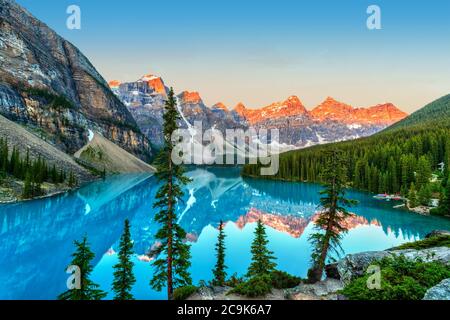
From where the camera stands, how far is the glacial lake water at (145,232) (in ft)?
101

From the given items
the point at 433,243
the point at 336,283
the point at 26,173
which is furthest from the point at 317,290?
the point at 26,173

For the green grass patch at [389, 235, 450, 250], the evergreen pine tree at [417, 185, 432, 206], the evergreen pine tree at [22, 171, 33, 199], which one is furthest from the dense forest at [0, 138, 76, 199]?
the evergreen pine tree at [417, 185, 432, 206]

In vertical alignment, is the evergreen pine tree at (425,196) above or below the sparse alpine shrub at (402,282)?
below

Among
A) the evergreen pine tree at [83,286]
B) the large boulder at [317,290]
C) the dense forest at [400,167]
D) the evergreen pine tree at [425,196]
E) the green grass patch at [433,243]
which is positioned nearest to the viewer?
the large boulder at [317,290]

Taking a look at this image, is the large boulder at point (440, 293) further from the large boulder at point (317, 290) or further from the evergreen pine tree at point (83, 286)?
the evergreen pine tree at point (83, 286)

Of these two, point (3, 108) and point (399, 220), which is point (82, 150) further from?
point (399, 220)

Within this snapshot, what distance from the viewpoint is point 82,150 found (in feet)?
593

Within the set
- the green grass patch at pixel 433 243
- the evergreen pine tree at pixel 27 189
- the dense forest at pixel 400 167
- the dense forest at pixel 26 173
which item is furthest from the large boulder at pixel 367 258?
the dense forest at pixel 26 173
